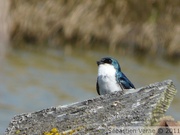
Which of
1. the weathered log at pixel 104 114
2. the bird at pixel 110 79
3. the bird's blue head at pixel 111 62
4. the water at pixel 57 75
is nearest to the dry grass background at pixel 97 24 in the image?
the water at pixel 57 75

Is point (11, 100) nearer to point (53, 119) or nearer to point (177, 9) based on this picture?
point (177, 9)

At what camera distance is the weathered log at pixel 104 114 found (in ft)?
12.2

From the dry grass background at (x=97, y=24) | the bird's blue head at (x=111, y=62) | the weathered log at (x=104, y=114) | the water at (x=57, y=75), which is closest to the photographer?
the weathered log at (x=104, y=114)

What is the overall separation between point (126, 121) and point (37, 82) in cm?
941

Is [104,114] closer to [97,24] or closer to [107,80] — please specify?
[107,80]

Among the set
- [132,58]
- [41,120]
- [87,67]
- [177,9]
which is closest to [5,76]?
[87,67]

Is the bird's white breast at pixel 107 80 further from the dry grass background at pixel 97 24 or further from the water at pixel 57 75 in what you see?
the dry grass background at pixel 97 24

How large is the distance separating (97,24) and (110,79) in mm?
8002

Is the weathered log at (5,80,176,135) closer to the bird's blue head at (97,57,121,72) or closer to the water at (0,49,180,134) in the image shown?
the bird's blue head at (97,57,121,72)

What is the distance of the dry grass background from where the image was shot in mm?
14234

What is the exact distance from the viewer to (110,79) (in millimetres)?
6398

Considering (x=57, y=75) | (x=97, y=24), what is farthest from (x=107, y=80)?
(x=97, y=24)

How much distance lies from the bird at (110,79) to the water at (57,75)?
4.64 m

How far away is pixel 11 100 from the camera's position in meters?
12.0
